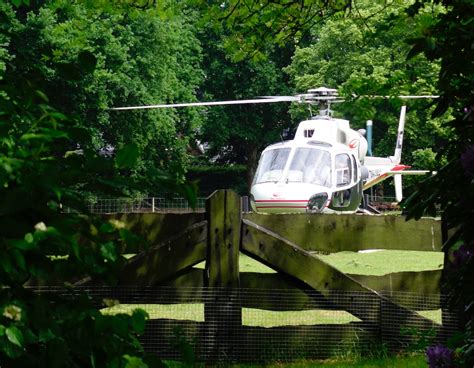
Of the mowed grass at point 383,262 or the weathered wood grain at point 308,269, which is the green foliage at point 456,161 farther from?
the mowed grass at point 383,262

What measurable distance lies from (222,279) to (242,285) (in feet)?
0.49

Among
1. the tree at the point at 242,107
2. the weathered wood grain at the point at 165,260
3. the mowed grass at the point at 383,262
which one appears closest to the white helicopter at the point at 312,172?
the mowed grass at the point at 383,262

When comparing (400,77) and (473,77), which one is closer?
(473,77)

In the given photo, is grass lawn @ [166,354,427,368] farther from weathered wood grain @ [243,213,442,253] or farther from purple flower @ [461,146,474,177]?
purple flower @ [461,146,474,177]

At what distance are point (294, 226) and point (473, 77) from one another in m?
4.14

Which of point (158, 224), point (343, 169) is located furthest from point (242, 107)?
point (158, 224)

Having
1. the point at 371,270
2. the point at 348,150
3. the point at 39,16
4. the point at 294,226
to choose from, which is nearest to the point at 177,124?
the point at 39,16

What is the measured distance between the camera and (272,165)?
3591cm

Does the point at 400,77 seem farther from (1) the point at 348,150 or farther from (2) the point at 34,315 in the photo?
(1) the point at 348,150

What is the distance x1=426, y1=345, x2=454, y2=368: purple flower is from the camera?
381 centimetres

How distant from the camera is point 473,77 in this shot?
3775 millimetres

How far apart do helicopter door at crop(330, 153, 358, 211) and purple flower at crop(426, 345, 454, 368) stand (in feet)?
107

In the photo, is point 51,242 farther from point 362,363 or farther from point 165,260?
point 362,363

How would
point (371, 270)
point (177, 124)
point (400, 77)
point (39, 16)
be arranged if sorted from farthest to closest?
point (177, 124)
point (39, 16)
point (371, 270)
point (400, 77)
